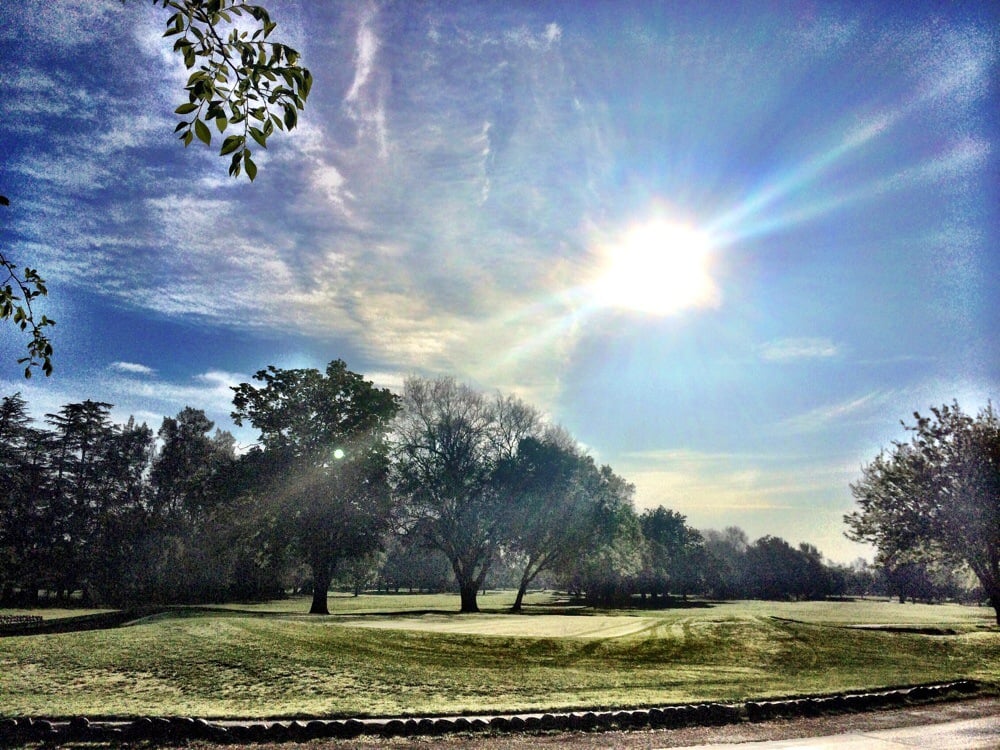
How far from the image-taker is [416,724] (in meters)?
10.3

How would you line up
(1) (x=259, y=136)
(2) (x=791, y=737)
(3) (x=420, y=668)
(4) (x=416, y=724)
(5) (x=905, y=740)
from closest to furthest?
(1) (x=259, y=136) → (4) (x=416, y=724) → (5) (x=905, y=740) → (2) (x=791, y=737) → (3) (x=420, y=668)

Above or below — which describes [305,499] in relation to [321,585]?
above

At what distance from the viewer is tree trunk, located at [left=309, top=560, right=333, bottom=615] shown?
1528 inches

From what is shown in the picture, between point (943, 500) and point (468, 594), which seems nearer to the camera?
point (943, 500)

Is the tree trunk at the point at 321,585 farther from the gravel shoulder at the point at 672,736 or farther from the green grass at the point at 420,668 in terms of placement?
the gravel shoulder at the point at 672,736

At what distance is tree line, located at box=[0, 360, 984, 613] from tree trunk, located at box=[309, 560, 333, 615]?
10 centimetres

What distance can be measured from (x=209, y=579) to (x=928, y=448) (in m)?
65.2

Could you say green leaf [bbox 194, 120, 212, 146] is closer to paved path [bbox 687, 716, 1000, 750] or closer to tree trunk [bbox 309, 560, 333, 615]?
paved path [bbox 687, 716, 1000, 750]

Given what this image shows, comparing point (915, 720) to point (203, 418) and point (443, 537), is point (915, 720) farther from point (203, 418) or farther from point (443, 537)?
→ point (203, 418)

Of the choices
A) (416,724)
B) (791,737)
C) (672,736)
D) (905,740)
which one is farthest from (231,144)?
(905,740)

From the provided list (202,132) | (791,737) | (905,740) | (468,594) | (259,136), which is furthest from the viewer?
(468,594)

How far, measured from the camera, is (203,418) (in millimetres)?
77125

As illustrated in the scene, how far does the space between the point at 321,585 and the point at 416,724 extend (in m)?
32.0

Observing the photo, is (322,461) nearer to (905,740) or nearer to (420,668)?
(420,668)
